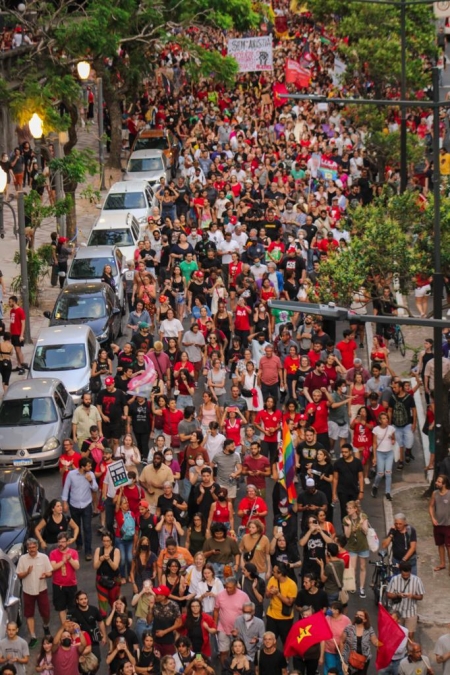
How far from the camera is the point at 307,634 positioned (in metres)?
15.9

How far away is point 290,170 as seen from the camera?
130 feet

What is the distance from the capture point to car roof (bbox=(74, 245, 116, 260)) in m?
31.5

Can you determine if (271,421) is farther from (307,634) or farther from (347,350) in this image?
(307,634)

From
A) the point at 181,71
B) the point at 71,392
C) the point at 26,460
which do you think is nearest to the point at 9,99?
the point at 71,392

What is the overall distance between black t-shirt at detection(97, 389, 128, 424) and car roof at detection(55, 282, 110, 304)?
269 inches

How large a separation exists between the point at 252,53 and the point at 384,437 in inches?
1093

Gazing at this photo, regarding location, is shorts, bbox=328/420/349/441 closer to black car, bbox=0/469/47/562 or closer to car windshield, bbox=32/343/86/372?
black car, bbox=0/469/47/562

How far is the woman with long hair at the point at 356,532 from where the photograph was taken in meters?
18.3

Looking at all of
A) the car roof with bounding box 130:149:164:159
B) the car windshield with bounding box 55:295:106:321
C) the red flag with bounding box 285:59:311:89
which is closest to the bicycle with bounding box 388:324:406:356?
the car windshield with bounding box 55:295:106:321

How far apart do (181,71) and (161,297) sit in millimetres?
30766

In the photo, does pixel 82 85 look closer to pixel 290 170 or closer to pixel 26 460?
pixel 290 170

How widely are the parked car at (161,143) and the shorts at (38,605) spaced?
27603mm

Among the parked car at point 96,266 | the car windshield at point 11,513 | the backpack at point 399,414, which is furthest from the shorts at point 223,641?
the parked car at point 96,266

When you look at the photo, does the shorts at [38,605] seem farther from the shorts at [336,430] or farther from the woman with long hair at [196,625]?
the shorts at [336,430]
